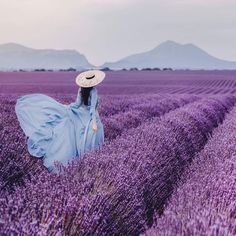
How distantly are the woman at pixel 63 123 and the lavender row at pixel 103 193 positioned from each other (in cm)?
54

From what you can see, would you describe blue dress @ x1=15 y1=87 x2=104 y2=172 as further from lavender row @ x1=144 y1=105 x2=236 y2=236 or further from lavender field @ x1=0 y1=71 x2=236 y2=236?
lavender row @ x1=144 y1=105 x2=236 y2=236

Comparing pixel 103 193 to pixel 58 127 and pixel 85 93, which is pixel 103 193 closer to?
pixel 58 127

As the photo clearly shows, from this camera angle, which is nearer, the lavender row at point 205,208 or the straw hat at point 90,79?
the lavender row at point 205,208

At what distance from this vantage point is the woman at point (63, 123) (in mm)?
5551

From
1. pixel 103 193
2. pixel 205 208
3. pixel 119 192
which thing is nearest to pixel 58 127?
pixel 119 192

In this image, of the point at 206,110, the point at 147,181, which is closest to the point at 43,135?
the point at 147,181

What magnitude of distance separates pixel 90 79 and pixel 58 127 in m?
0.58

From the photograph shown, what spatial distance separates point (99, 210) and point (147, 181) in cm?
141

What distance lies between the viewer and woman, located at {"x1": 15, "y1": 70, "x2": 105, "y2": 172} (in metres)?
5.55

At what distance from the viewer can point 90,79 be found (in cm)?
596

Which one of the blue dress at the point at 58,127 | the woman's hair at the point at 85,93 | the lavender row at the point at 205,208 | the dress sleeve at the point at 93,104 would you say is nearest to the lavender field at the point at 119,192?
the lavender row at the point at 205,208

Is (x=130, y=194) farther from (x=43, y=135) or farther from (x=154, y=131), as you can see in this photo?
(x=154, y=131)

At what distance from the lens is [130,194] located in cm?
364

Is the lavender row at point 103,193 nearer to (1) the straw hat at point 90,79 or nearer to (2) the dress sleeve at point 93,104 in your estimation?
(2) the dress sleeve at point 93,104
